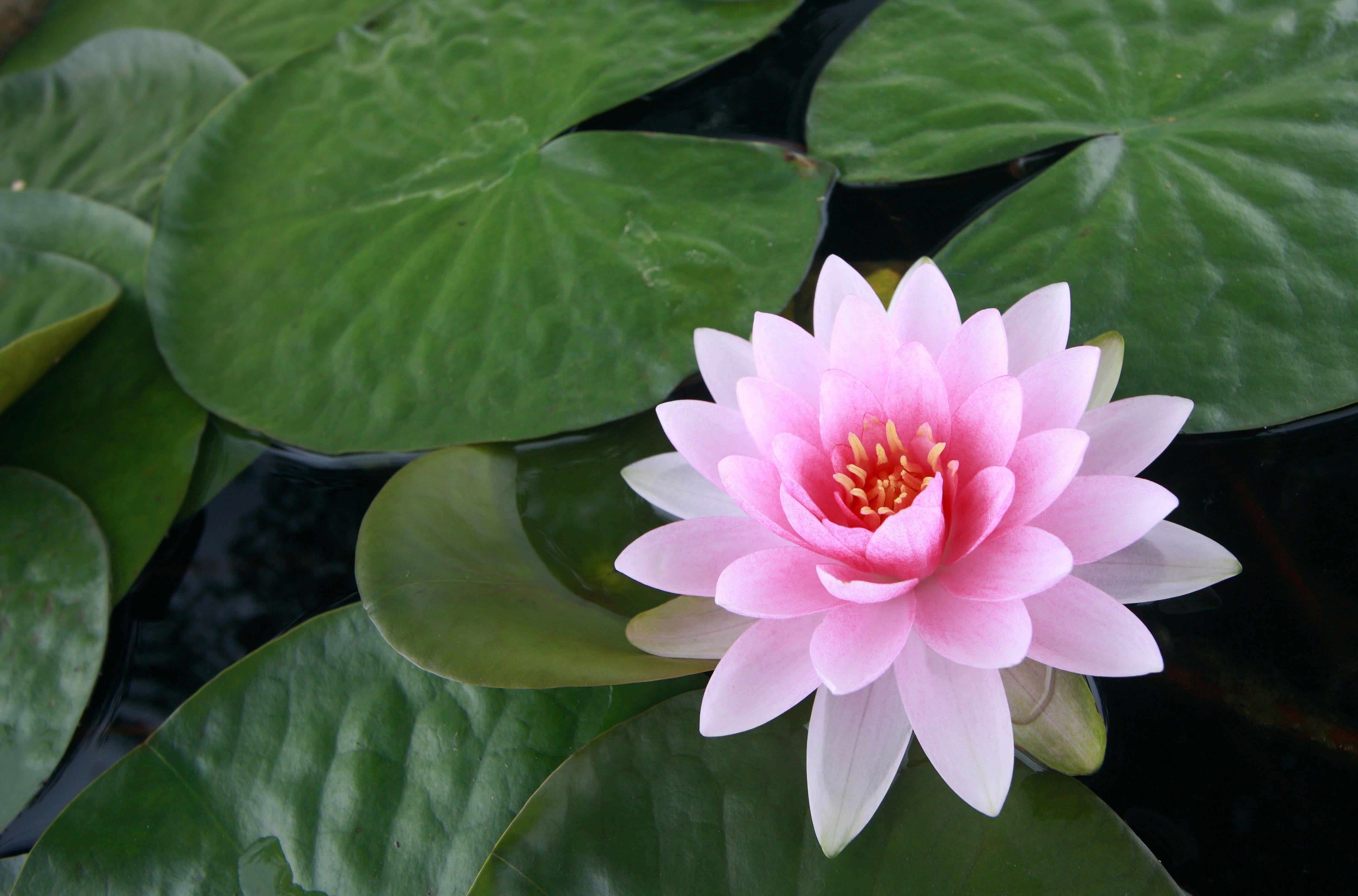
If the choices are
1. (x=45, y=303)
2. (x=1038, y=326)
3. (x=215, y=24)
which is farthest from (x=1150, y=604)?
(x=215, y=24)

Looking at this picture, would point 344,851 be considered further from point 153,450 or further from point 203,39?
point 203,39

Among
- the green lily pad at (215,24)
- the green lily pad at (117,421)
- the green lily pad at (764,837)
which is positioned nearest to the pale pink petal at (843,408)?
the green lily pad at (764,837)

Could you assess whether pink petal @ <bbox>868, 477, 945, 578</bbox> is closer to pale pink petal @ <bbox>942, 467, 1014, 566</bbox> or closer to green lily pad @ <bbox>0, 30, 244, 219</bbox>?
pale pink petal @ <bbox>942, 467, 1014, 566</bbox>

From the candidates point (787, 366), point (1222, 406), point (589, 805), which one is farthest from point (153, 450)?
point (1222, 406)

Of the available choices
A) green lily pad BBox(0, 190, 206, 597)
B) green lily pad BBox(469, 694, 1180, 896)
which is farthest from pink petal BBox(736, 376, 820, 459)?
green lily pad BBox(0, 190, 206, 597)

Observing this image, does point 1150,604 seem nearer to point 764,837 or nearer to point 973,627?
point 973,627
